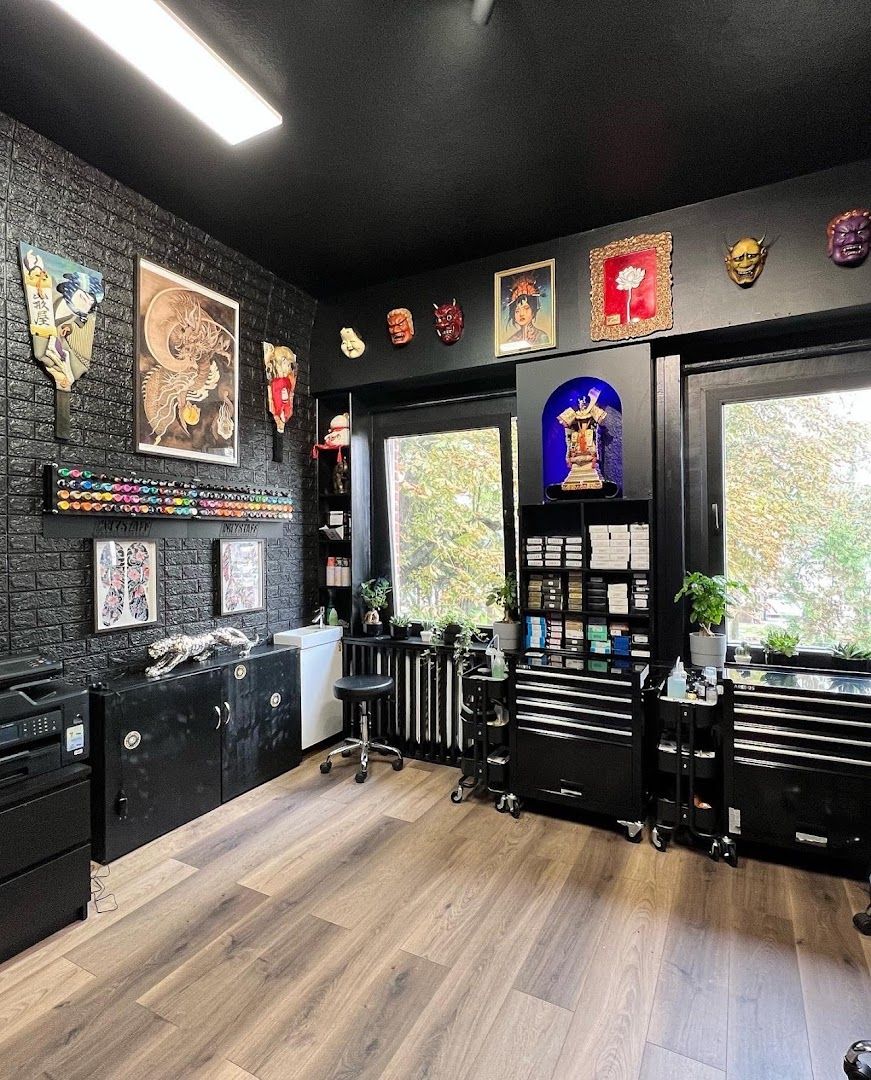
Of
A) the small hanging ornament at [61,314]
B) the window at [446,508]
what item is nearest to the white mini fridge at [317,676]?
the window at [446,508]

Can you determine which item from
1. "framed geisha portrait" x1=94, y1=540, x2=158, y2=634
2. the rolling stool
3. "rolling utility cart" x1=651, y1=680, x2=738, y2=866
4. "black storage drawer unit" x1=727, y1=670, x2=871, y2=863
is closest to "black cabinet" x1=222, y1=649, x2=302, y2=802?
the rolling stool

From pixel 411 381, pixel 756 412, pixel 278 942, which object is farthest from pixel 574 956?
pixel 411 381

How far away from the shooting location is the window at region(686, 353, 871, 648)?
2.98m

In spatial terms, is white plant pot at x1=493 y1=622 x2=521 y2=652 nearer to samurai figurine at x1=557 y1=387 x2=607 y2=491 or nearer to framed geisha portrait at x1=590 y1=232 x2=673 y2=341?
samurai figurine at x1=557 y1=387 x2=607 y2=491

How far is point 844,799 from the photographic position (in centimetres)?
243

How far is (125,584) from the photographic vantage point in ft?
9.58

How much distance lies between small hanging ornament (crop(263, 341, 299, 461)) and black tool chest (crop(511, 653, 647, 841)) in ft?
7.65

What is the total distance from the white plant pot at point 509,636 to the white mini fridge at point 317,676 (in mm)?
1302

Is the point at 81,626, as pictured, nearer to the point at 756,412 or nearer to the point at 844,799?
the point at 844,799

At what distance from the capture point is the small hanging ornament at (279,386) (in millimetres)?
3887

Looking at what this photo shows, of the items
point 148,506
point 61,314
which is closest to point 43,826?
point 148,506

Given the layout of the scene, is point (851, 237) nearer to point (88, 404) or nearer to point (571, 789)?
point (571, 789)

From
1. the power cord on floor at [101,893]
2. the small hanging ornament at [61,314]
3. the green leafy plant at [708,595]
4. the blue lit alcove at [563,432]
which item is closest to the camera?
the power cord on floor at [101,893]

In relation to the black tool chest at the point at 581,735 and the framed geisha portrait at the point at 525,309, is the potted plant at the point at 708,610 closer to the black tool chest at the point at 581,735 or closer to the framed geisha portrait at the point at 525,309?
the black tool chest at the point at 581,735
